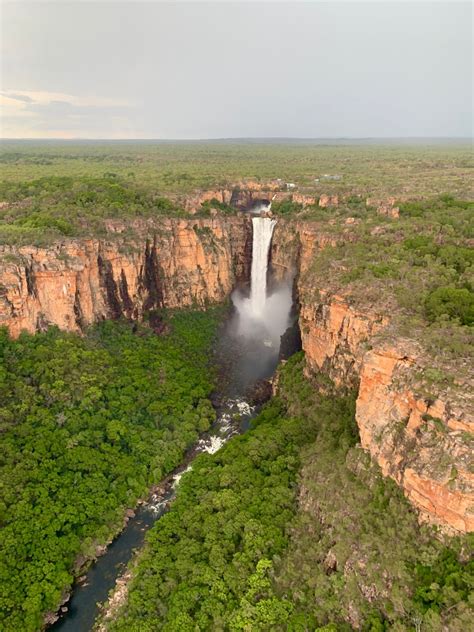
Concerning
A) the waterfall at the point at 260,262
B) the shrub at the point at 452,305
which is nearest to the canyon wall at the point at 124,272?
the waterfall at the point at 260,262

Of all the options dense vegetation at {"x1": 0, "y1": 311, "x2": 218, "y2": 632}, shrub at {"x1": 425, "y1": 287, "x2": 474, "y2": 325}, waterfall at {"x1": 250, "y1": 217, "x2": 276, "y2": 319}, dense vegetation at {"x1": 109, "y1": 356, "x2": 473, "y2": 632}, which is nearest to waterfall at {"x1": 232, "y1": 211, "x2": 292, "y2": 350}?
waterfall at {"x1": 250, "y1": 217, "x2": 276, "y2": 319}

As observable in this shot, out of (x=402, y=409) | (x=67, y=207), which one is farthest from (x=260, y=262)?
(x=402, y=409)

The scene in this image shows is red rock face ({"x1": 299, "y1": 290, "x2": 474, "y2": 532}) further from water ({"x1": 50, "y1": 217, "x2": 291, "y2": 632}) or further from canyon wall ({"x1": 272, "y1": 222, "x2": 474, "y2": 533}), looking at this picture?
water ({"x1": 50, "y1": 217, "x2": 291, "y2": 632})

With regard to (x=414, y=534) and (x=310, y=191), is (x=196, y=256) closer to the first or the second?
(x=310, y=191)

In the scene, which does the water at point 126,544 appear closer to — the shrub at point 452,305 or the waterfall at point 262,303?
the waterfall at point 262,303

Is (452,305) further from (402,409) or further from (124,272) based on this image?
(124,272)
